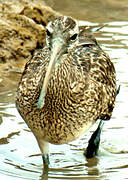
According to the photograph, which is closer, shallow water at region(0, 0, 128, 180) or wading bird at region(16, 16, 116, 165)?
wading bird at region(16, 16, 116, 165)

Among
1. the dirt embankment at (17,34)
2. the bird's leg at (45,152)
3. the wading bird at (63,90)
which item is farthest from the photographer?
the dirt embankment at (17,34)

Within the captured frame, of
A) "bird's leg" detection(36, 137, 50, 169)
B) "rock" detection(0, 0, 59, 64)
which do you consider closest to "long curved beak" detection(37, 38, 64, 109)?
"bird's leg" detection(36, 137, 50, 169)

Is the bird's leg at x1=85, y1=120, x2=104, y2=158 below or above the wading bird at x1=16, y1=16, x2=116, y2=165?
below

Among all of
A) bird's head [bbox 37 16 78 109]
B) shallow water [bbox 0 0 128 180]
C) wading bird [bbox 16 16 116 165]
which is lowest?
shallow water [bbox 0 0 128 180]

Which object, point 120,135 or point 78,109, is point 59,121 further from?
point 120,135

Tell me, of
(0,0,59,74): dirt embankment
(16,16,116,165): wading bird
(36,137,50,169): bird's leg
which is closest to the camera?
(16,16,116,165): wading bird

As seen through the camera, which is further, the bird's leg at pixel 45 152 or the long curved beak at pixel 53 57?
the bird's leg at pixel 45 152

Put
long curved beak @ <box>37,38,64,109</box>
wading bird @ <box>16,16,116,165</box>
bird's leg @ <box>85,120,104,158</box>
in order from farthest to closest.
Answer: bird's leg @ <box>85,120,104,158</box>
wading bird @ <box>16,16,116,165</box>
long curved beak @ <box>37,38,64,109</box>

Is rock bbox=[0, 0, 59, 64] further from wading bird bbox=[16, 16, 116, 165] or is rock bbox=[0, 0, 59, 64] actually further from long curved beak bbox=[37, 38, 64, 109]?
long curved beak bbox=[37, 38, 64, 109]

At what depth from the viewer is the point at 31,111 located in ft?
22.7

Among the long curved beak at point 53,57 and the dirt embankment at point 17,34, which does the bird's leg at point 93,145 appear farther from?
the dirt embankment at point 17,34

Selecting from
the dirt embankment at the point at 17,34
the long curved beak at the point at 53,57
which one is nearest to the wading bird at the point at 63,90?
the long curved beak at the point at 53,57

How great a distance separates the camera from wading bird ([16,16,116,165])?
6.23 m

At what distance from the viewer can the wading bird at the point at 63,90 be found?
6.23 meters
